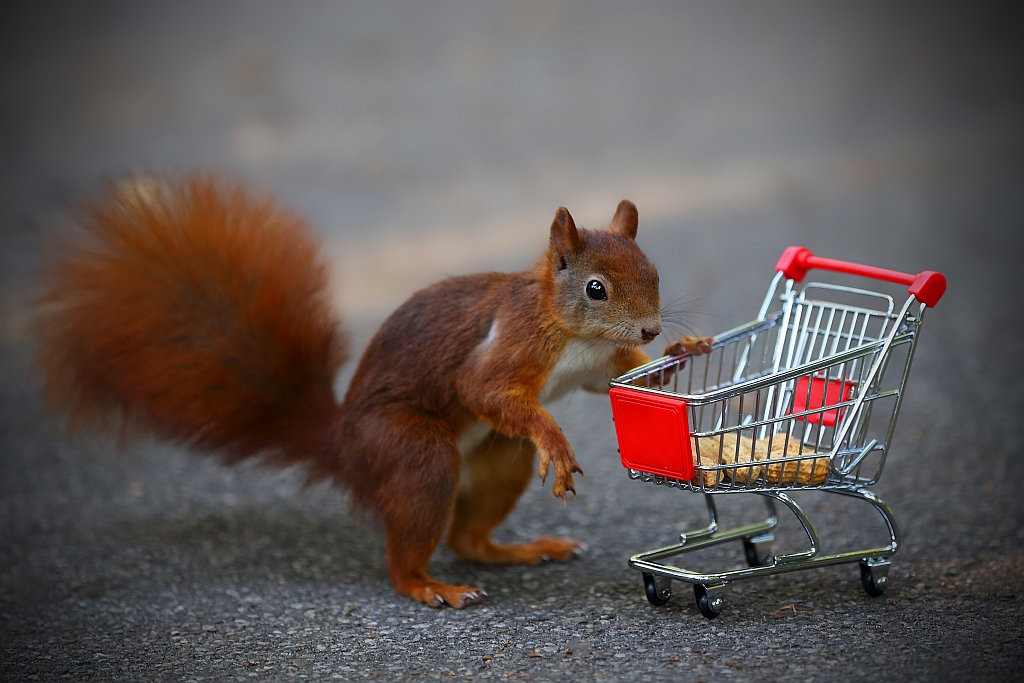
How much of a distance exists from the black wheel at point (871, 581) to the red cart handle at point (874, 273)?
644 mm

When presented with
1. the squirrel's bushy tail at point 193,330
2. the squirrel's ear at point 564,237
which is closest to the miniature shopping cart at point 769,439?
the squirrel's ear at point 564,237

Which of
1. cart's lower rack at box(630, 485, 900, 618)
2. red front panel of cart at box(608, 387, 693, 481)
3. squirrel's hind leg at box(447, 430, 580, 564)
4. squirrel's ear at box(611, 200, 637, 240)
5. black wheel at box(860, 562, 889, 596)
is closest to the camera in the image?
red front panel of cart at box(608, 387, 693, 481)

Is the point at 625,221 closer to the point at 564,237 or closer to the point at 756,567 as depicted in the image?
the point at 564,237

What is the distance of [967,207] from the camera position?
664 cm

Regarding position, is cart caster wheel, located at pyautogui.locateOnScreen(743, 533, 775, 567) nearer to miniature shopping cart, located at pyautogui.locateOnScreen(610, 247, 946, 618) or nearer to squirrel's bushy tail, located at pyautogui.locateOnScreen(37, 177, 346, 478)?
miniature shopping cart, located at pyautogui.locateOnScreen(610, 247, 946, 618)

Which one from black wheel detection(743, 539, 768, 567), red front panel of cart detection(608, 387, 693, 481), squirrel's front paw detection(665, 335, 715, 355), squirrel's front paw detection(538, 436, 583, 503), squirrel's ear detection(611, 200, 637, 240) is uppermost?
squirrel's ear detection(611, 200, 637, 240)

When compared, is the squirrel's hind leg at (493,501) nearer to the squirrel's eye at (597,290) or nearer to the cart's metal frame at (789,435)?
the cart's metal frame at (789,435)

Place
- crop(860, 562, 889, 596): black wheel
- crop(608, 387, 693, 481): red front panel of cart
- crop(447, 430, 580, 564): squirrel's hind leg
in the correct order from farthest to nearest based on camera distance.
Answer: crop(447, 430, 580, 564): squirrel's hind leg < crop(860, 562, 889, 596): black wheel < crop(608, 387, 693, 481): red front panel of cart

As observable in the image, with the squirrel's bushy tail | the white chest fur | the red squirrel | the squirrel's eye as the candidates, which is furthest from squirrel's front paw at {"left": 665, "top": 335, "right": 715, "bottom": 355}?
the squirrel's bushy tail

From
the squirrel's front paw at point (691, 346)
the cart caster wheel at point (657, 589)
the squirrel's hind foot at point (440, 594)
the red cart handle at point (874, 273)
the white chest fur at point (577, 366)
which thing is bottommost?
the squirrel's hind foot at point (440, 594)

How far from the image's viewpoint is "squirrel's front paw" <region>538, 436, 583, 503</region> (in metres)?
2.17

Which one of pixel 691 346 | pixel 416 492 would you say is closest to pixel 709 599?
pixel 691 346

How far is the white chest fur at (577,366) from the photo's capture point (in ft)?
7.87

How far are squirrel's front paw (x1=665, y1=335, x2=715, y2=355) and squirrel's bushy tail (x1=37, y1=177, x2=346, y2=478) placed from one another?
968 millimetres
